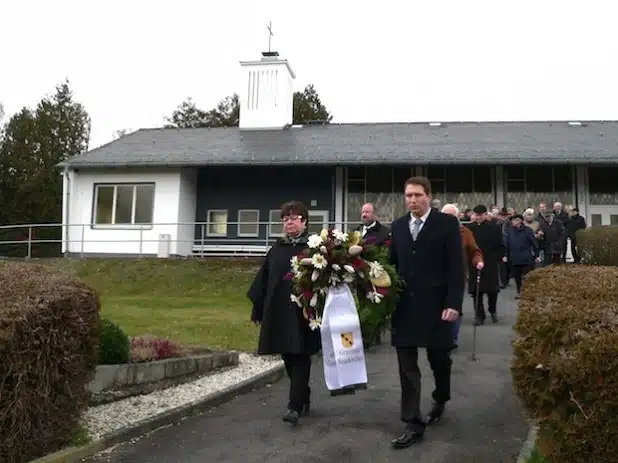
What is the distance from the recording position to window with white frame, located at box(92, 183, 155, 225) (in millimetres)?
24250

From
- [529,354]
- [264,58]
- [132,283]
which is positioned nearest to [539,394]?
[529,354]

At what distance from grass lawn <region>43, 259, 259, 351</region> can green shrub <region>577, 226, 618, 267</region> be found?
645 centimetres

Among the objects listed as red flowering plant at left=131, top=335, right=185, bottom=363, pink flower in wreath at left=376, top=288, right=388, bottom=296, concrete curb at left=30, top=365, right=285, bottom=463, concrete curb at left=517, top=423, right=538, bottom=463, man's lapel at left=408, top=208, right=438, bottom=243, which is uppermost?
man's lapel at left=408, top=208, right=438, bottom=243

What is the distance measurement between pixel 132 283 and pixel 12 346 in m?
15.1

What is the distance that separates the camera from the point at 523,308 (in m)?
4.21

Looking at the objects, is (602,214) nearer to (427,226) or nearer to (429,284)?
(427,226)

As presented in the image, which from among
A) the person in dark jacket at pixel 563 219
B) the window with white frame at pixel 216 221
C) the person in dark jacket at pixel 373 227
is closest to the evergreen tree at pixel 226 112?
the window with white frame at pixel 216 221

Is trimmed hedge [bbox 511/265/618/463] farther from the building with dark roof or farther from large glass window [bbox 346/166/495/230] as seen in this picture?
large glass window [bbox 346/166/495/230]

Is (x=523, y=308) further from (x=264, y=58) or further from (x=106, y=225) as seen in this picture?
(x=264, y=58)

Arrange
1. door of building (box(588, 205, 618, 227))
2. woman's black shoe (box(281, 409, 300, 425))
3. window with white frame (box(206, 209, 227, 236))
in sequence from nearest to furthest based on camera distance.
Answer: woman's black shoe (box(281, 409, 300, 425)), door of building (box(588, 205, 618, 227)), window with white frame (box(206, 209, 227, 236))

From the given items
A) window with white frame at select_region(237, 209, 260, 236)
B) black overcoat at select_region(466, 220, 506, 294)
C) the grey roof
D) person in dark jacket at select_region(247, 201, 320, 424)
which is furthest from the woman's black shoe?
window with white frame at select_region(237, 209, 260, 236)

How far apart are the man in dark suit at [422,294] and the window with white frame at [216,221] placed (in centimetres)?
1950

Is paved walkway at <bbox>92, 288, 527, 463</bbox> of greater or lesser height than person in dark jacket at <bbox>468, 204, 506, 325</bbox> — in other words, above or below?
below

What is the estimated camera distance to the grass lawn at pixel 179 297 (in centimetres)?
1101
